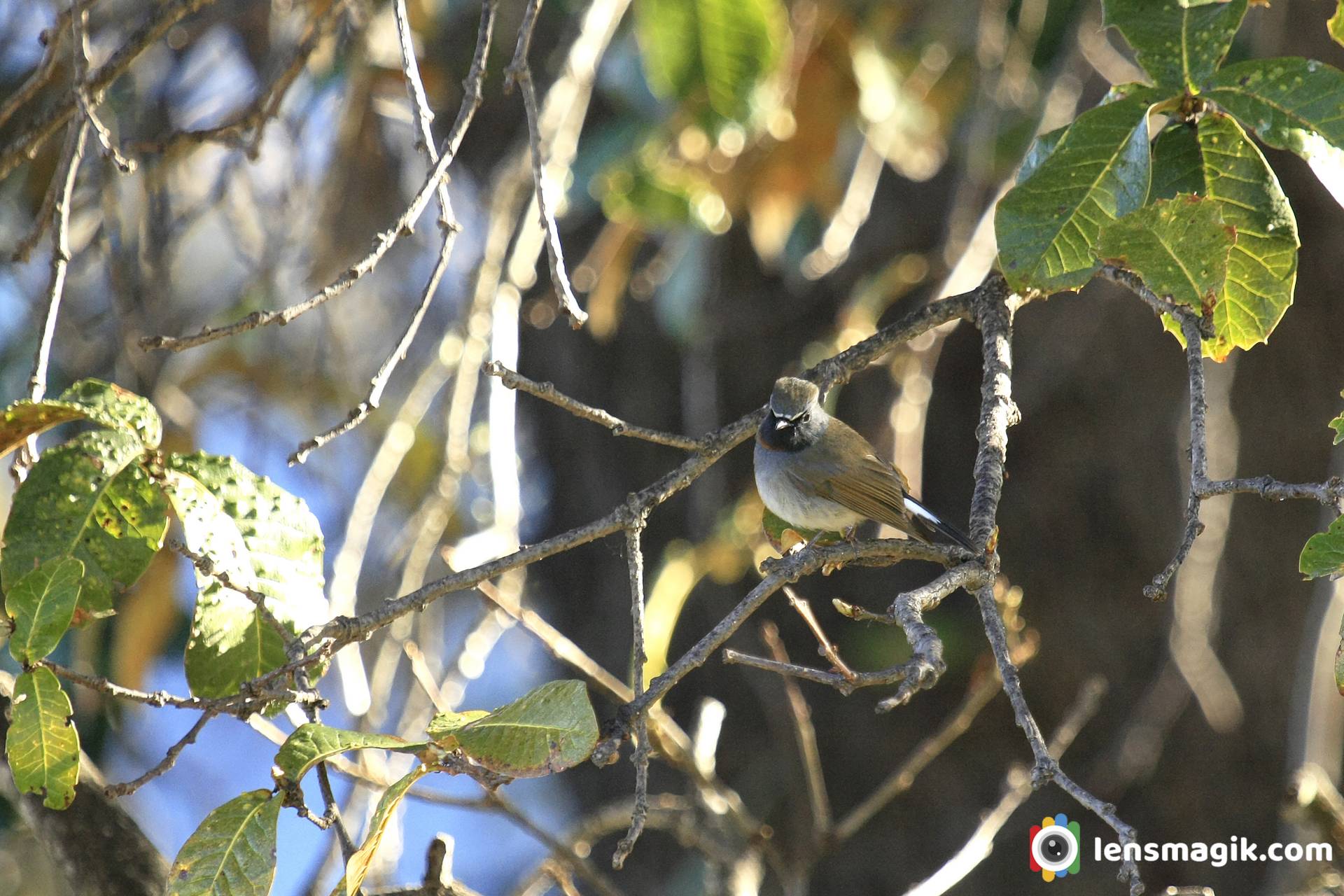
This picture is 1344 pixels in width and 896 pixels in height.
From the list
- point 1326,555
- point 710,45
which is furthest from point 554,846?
point 710,45

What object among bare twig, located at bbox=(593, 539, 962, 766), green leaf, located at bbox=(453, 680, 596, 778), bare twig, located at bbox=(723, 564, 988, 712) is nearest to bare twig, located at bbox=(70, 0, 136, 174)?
green leaf, located at bbox=(453, 680, 596, 778)

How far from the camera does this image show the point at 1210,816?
5359mm

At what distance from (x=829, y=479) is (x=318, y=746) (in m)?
2.18

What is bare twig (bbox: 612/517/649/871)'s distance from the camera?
1541mm

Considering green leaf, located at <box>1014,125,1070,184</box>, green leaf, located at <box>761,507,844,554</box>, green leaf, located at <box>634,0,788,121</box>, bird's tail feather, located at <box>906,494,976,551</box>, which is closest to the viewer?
green leaf, located at <box>1014,125,1070,184</box>

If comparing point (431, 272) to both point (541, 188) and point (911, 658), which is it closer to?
point (541, 188)

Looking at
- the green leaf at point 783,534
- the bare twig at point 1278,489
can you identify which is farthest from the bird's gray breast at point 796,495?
the bare twig at point 1278,489

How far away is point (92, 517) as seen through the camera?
2.04 meters

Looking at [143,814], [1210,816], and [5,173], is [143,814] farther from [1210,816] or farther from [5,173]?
[1210,816]

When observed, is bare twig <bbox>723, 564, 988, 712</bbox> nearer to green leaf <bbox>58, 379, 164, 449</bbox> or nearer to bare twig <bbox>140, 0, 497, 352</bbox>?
bare twig <bbox>140, 0, 497, 352</bbox>

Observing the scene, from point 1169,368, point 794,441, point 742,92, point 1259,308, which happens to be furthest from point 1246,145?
point 1169,368

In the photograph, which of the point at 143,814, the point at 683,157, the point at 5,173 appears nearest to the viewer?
the point at 5,173

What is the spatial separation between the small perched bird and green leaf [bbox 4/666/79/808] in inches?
78.9

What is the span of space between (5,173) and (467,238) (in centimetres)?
352
